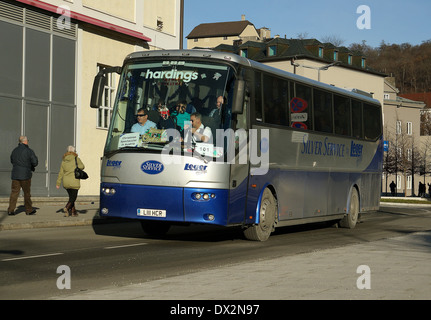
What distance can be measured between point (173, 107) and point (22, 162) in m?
7.42

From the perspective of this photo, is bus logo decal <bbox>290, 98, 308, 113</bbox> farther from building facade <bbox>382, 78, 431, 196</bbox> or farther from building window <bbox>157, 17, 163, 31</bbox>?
building facade <bbox>382, 78, 431, 196</bbox>

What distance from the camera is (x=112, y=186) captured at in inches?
565

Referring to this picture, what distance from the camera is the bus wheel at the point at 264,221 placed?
15.5 m

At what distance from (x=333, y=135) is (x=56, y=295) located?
12257mm

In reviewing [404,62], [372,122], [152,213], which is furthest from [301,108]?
[404,62]

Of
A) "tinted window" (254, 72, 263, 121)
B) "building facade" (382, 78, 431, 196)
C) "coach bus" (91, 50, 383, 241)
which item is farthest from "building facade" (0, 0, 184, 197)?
"building facade" (382, 78, 431, 196)

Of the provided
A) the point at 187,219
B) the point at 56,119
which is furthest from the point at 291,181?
the point at 56,119

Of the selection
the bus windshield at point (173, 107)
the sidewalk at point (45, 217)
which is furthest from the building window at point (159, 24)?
the bus windshield at point (173, 107)

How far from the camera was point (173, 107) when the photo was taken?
14.0 meters

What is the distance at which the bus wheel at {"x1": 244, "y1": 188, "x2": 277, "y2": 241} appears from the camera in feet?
50.9

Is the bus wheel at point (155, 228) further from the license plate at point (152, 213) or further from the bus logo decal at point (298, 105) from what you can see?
the bus logo decal at point (298, 105)

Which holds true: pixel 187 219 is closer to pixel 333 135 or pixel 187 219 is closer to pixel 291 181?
pixel 291 181

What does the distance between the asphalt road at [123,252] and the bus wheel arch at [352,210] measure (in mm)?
495

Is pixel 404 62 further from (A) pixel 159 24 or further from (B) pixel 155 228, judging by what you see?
(B) pixel 155 228
